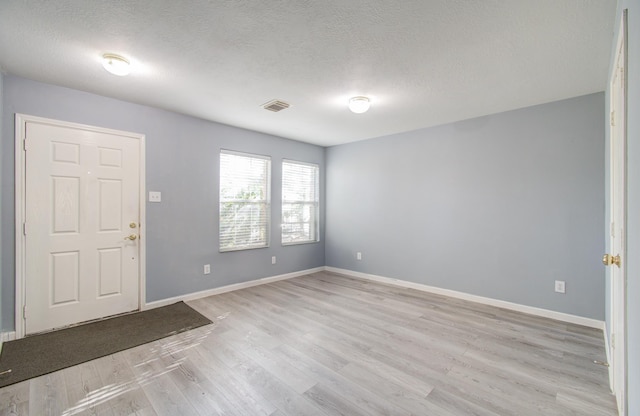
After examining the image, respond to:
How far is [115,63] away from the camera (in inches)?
92.6

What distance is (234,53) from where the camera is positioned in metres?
2.28

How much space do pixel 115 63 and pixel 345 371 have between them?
124 inches

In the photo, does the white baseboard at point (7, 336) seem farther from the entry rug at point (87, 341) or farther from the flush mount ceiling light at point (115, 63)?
the flush mount ceiling light at point (115, 63)

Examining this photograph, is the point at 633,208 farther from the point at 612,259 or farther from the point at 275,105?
the point at 275,105

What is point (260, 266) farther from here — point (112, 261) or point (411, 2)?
point (411, 2)

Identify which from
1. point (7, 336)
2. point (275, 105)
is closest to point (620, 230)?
point (275, 105)

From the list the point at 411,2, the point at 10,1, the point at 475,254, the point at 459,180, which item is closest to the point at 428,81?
the point at 411,2

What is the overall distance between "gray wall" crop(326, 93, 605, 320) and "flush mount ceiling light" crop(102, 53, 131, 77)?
12.1 ft

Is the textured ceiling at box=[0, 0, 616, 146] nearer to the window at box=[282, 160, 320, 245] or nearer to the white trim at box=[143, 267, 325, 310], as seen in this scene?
the window at box=[282, 160, 320, 245]

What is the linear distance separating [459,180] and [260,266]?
3.37 metres

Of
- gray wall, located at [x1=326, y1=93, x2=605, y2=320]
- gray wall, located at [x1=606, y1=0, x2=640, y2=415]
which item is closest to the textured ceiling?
gray wall, located at [x1=326, y1=93, x2=605, y2=320]

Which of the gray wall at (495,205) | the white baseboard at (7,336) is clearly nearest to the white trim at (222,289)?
the white baseboard at (7,336)

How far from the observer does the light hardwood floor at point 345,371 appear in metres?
1.82

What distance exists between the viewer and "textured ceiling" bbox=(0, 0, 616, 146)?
5.83 feet
